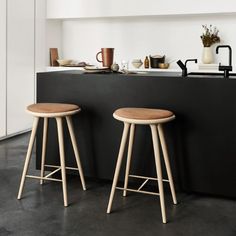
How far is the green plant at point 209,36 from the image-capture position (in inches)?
214

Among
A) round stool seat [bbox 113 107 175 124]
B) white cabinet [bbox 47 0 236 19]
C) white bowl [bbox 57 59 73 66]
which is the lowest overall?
round stool seat [bbox 113 107 175 124]

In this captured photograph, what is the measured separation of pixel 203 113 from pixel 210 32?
8.98ft

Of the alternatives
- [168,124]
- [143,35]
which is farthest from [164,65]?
[168,124]

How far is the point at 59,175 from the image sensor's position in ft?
12.2

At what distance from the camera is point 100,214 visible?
2863 millimetres

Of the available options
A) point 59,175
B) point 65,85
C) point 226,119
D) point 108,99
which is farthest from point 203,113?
point 59,175

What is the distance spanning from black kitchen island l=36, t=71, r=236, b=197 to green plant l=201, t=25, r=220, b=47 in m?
2.44

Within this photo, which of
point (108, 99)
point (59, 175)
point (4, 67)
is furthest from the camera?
point (4, 67)

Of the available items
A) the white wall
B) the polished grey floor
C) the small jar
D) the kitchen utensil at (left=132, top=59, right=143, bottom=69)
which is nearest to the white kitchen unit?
the white wall

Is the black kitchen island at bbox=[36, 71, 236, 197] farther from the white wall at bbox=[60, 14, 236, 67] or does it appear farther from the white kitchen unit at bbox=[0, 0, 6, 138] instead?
the white wall at bbox=[60, 14, 236, 67]

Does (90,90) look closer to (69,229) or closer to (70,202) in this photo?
(70,202)

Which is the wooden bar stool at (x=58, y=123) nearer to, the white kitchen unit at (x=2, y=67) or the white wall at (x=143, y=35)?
the white kitchen unit at (x=2, y=67)

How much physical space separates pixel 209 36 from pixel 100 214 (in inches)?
133

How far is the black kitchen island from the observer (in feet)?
10.0
